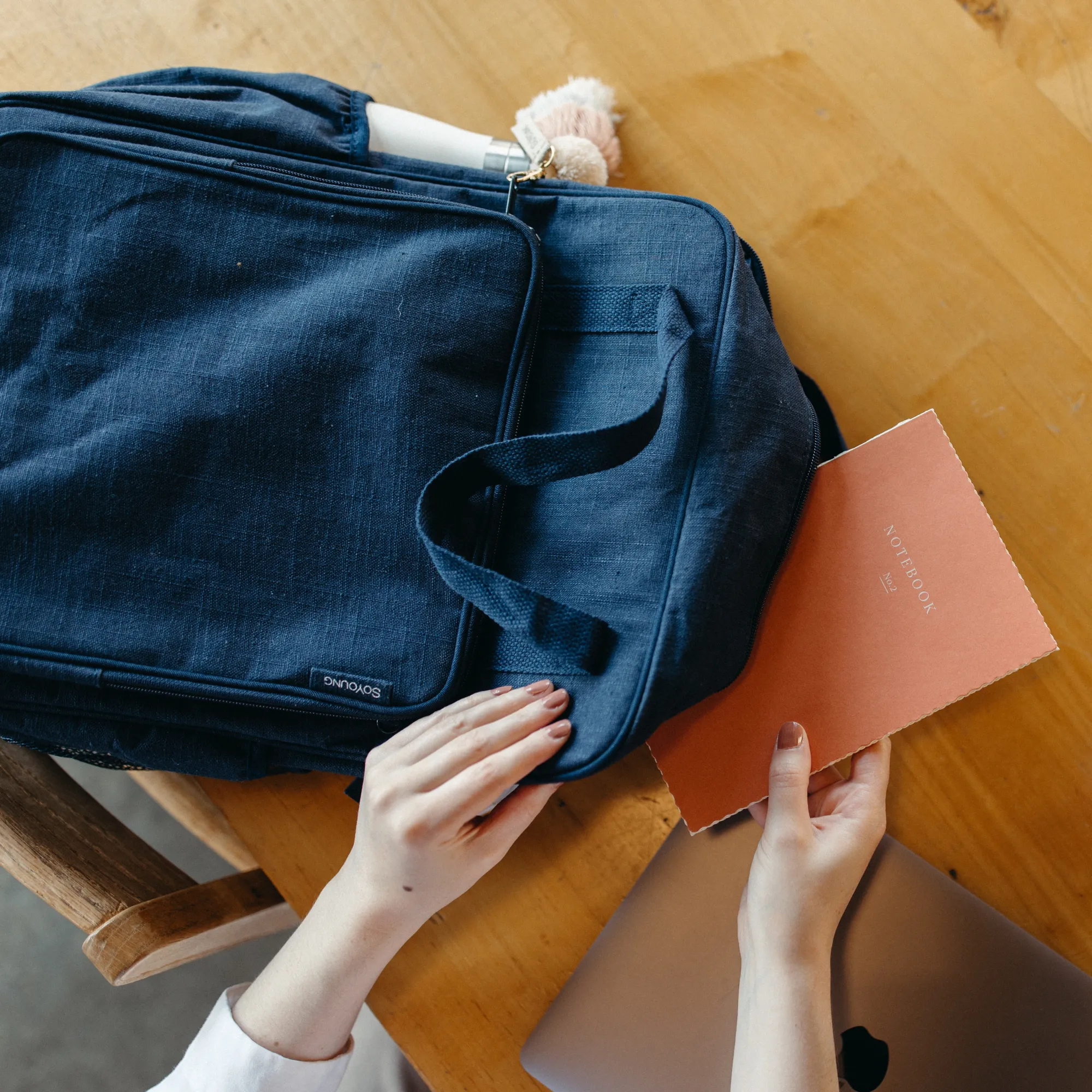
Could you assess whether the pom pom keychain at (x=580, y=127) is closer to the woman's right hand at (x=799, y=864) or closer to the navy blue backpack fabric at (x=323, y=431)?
the navy blue backpack fabric at (x=323, y=431)

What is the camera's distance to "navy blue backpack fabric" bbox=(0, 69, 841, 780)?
49 cm

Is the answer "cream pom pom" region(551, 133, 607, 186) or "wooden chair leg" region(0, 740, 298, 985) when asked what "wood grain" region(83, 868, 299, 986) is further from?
"cream pom pom" region(551, 133, 607, 186)

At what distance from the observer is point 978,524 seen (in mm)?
519

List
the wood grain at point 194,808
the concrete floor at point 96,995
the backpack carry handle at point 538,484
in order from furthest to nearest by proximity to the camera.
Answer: the concrete floor at point 96,995 → the wood grain at point 194,808 → the backpack carry handle at point 538,484

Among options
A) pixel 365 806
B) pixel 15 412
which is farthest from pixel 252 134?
pixel 365 806

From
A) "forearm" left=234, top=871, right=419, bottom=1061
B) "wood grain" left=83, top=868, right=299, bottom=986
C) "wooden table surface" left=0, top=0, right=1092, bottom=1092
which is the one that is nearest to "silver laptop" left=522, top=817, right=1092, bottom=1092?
"wooden table surface" left=0, top=0, right=1092, bottom=1092

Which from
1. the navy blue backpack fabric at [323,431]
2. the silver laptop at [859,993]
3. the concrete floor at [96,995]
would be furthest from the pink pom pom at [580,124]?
the concrete floor at [96,995]

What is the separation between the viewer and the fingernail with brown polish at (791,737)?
0.53 meters

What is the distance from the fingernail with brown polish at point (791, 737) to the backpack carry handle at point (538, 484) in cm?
15

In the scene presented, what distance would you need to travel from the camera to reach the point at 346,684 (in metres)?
0.50

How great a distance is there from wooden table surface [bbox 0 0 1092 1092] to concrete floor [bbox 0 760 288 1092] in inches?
21.1

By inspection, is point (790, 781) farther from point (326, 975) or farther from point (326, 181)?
point (326, 181)

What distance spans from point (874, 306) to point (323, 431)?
0.46 metres

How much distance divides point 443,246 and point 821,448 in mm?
323
